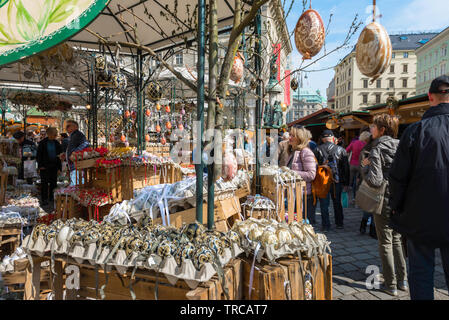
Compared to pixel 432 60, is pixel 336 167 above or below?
below

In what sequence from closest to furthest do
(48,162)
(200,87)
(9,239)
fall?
(200,87) → (9,239) → (48,162)

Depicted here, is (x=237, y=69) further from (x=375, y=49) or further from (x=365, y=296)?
(x=365, y=296)

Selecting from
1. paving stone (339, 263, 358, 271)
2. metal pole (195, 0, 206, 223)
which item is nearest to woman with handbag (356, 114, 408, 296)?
paving stone (339, 263, 358, 271)

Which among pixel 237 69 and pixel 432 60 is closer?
pixel 237 69

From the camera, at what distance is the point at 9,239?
3.57m

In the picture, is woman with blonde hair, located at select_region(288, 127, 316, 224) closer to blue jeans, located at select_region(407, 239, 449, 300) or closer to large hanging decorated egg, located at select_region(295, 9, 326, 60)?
large hanging decorated egg, located at select_region(295, 9, 326, 60)

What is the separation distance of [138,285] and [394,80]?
74621 mm

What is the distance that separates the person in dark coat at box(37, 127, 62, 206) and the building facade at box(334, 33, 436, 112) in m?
60.4

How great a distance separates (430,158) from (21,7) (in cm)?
282

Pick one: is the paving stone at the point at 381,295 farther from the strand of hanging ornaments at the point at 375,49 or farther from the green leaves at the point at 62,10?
the green leaves at the point at 62,10

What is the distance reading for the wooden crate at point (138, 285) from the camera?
153 cm

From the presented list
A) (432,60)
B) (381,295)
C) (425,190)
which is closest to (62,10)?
(425,190)

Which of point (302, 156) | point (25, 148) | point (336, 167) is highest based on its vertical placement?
point (25, 148)
